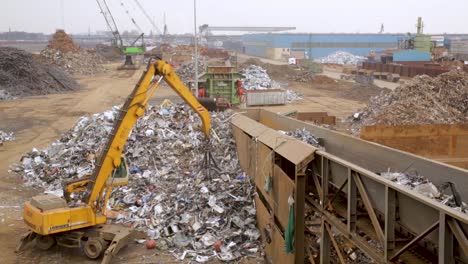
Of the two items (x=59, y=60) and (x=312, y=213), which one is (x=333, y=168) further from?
(x=59, y=60)

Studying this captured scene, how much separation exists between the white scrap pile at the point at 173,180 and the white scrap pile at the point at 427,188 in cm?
343

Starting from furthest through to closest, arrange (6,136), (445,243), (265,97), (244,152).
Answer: (265,97)
(6,136)
(244,152)
(445,243)

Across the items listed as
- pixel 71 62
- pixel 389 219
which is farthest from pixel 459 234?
pixel 71 62

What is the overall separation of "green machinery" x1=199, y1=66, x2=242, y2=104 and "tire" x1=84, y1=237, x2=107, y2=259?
1572 centimetres

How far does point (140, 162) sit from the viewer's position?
12367 millimetres

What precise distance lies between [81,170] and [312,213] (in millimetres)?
7804

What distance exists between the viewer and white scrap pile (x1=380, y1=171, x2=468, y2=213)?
476 centimetres

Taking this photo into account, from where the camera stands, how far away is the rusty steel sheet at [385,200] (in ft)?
12.0

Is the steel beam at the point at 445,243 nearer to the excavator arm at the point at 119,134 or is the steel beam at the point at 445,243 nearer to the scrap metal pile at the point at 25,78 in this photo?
the excavator arm at the point at 119,134

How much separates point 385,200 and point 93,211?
5655 mm

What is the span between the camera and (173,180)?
11336 mm

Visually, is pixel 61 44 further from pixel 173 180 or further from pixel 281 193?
pixel 281 193

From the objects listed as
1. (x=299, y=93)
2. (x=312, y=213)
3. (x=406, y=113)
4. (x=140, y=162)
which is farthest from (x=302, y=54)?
(x=312, y=213)

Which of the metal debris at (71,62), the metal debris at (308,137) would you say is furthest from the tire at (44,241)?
the metal debris at (71,62)
